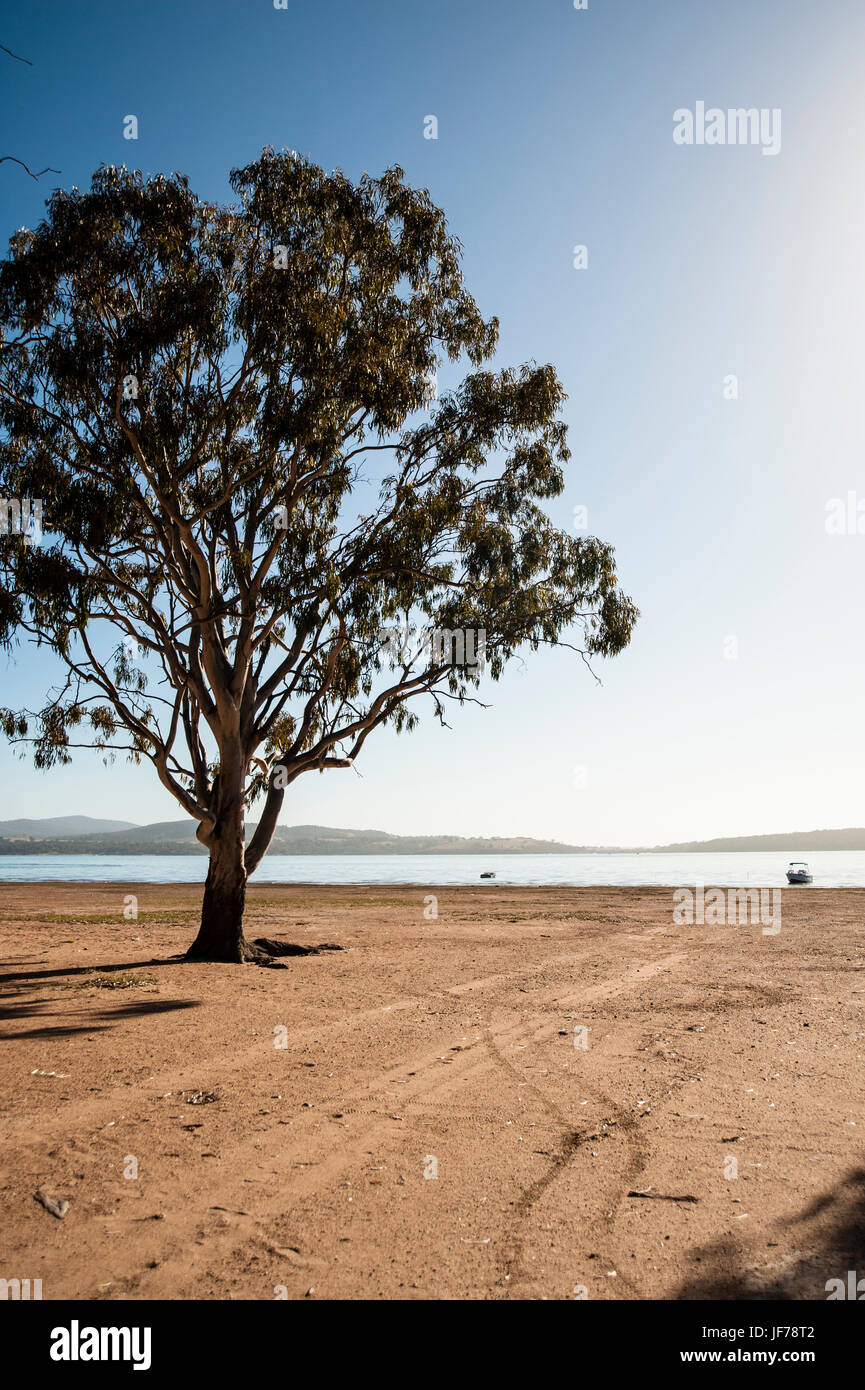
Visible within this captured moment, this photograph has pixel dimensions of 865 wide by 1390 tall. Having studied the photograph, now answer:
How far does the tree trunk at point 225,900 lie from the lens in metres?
14.2

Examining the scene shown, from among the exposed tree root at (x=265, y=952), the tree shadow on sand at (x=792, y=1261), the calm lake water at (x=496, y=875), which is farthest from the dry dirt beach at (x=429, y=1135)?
the calm lake water at (x=496, y=875)

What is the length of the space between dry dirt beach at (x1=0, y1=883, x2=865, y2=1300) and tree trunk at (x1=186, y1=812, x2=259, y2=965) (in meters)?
1.27

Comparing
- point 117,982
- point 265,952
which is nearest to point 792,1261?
point 117,982

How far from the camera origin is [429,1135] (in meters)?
5.61

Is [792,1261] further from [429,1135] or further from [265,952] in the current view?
[265,952]

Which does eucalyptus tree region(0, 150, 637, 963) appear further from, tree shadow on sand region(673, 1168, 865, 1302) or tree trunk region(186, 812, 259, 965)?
tree shadow on sand region(673, 1168, 865, 1302)

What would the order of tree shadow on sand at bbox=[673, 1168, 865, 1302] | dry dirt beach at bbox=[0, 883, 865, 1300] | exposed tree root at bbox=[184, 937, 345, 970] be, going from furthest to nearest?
exposed tree root at bbox=[184, 937, 345, 970] < dry dirt beach at bbox=[0, 883, 865, 1300] < tree shadow on sand at bbox=[673, 1168, 865, 1302]

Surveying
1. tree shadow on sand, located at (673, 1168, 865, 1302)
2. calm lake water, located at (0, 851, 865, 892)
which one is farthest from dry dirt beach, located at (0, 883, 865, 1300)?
calm lake water, located at (0, 851, 865, 892)

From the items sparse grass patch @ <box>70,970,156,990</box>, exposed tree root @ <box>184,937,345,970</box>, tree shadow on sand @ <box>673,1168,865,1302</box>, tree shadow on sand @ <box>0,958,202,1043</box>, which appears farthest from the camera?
exposed tree root @ <box>184,937,345,970</box>

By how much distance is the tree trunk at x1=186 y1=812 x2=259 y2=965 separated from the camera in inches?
558

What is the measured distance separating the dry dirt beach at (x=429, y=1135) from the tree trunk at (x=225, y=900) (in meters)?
1.27

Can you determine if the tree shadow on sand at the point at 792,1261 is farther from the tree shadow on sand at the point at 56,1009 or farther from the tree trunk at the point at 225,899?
the tree trunk at the point at 225,899

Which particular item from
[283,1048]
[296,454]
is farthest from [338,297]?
[283,1048]
